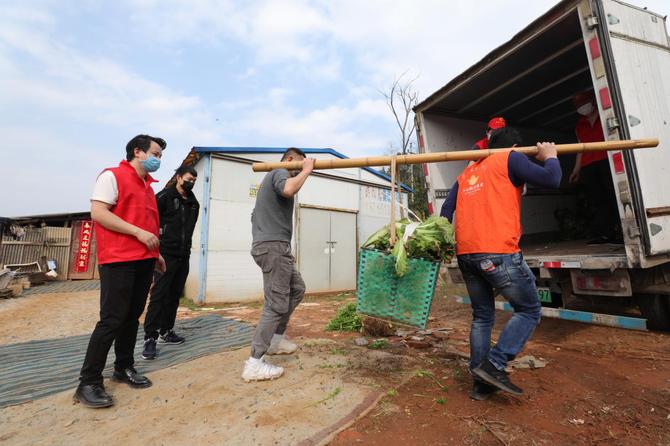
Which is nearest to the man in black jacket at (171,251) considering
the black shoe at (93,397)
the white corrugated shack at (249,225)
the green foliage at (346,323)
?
the black shoe at (93,397)

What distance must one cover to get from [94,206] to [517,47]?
176 inches

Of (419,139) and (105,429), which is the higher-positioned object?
(419,139)

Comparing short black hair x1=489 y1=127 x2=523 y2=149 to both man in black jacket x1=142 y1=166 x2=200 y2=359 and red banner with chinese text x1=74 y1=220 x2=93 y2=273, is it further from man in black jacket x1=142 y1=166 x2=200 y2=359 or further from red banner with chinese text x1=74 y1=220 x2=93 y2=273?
red banner with chinese text x1=74 y1=220 x2=93 y2=273

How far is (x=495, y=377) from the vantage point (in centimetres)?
233

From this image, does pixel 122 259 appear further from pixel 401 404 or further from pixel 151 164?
pixel 401 404

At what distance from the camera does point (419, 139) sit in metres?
5.48

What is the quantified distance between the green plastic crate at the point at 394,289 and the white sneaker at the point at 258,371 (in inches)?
34.8

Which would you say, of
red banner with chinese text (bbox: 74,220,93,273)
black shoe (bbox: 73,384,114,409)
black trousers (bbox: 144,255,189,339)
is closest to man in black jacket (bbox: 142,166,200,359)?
black trousers (bbox: 144,255,189,339)

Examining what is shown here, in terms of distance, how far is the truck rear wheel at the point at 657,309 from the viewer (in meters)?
3.56

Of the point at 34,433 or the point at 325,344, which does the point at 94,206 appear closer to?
the point at 34,433

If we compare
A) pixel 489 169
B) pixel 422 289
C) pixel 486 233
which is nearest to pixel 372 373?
pixel 422 289

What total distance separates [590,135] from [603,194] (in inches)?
37.8

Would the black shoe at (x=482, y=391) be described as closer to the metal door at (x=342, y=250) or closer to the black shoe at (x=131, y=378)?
the black shoe at (x=131, y=378)

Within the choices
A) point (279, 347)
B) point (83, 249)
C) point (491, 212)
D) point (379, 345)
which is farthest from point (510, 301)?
point (83, 249)
